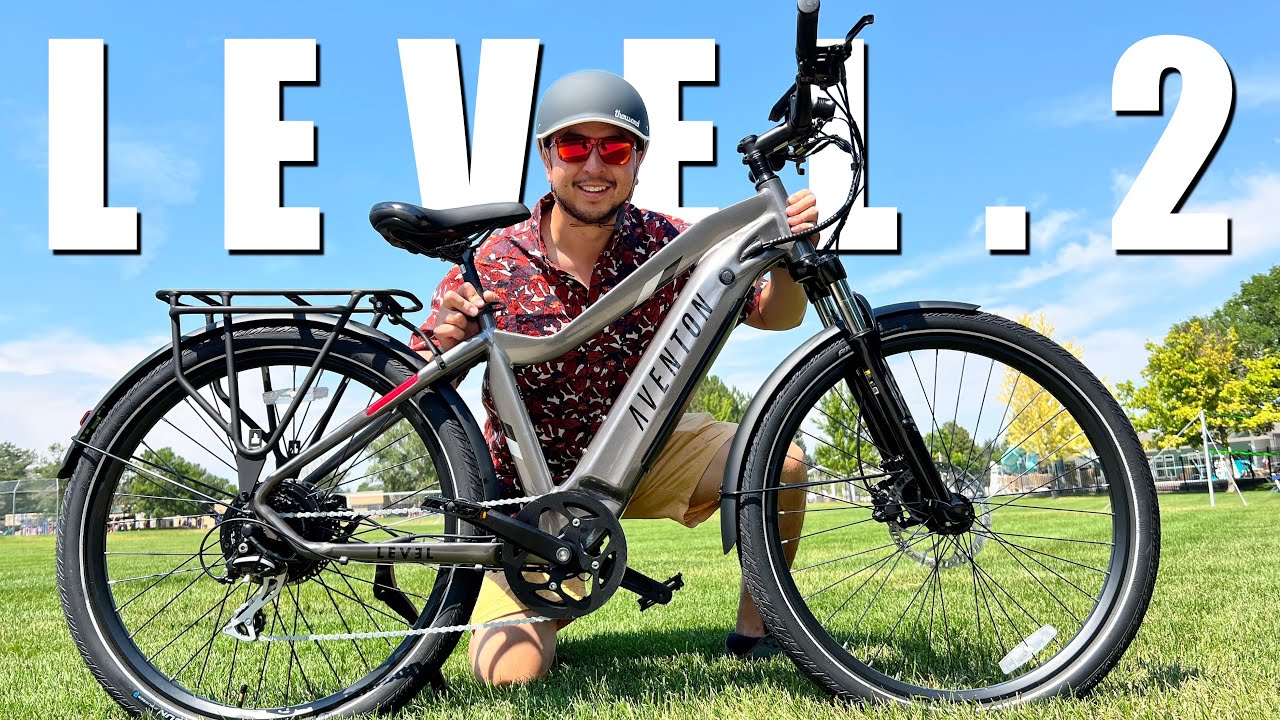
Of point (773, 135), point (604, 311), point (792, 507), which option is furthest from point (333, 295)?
point (792, 507)

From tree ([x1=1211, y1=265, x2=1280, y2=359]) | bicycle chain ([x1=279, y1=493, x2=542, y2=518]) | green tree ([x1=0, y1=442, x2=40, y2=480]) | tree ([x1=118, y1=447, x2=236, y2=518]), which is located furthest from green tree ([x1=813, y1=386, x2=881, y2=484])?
tree ([x1=1211, y1=265, x2=1280, y2=359])

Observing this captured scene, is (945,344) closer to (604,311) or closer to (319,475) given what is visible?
(604,311)

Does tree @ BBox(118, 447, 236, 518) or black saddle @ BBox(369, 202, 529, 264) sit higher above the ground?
black saddle @ BBox(369, 202, 529, 264)

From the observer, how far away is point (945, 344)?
8.68ft

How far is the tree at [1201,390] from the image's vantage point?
137 ft

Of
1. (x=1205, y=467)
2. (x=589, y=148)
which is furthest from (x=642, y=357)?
(x=1205, y=467)

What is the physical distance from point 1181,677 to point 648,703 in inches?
65.3

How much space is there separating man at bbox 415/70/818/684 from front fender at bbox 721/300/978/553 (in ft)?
1.27

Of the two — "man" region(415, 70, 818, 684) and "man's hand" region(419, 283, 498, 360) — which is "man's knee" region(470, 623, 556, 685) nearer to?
"man" region(415, 70, 818, 684)

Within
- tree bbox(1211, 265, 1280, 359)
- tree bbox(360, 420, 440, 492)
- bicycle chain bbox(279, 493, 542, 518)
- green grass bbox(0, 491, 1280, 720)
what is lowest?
green grass bbox(0, 491, 1280, 720)

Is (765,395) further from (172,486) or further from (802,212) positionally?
(172,486)

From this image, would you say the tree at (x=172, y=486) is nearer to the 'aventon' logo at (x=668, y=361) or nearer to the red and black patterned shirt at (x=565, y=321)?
the red and black patterned shirt at (x=565, y=321)

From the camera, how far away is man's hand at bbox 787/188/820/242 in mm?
2699

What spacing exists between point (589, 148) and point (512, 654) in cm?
177
